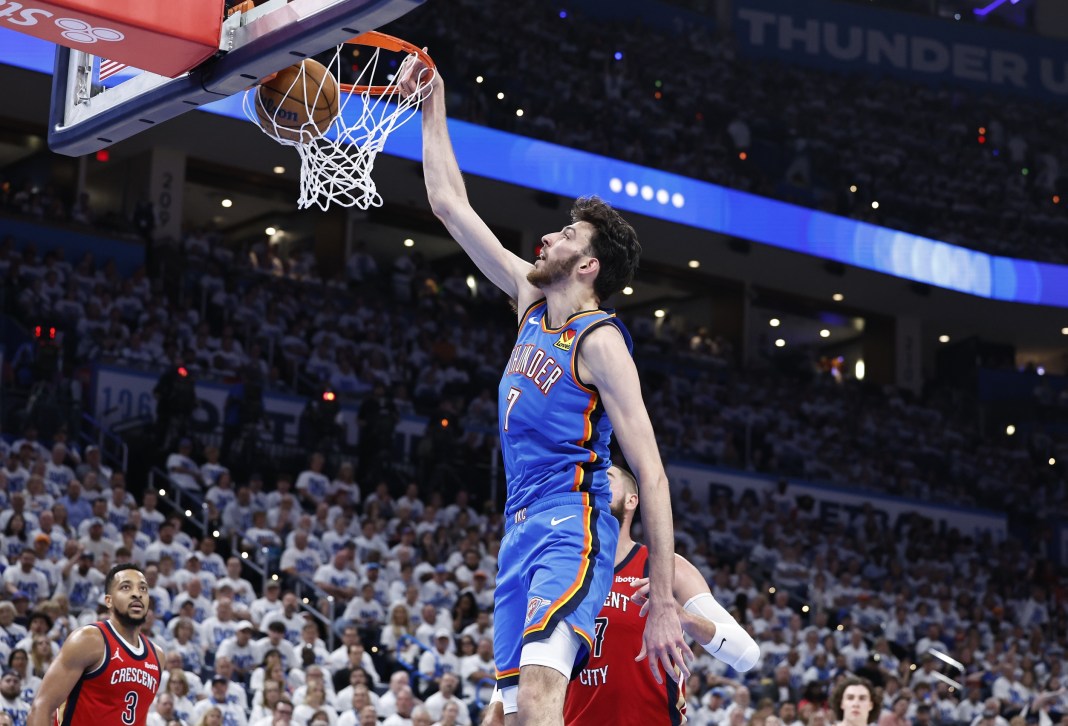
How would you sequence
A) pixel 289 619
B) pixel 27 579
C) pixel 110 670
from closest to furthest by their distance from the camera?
pixel 110 670, pixel 27 579, pixel 289 619

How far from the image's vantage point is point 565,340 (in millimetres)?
4512

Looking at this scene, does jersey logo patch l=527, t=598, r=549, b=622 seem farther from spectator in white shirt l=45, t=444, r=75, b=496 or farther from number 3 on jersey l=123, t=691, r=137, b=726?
spectator in white shirt l=45, t=444, r=75, b=496

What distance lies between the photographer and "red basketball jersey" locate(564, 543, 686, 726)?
17.3 feet

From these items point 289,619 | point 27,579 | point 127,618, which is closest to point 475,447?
point 289,619

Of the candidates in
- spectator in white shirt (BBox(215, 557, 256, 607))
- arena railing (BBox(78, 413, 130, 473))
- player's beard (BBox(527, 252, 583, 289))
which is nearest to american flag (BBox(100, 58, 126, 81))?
player's beard (BBox(527, 252, 583, 289))

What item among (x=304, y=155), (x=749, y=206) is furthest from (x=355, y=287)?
(x=304, y=155)

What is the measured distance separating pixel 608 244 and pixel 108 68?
8.28ft

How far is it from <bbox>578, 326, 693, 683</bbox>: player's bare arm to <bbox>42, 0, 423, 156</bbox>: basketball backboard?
1.25 metres

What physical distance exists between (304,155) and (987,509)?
2200 centimetres

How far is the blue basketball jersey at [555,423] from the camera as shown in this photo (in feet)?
14.6

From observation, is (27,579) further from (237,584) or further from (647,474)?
(647,474)

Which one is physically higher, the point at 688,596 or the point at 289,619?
the point at 688,596

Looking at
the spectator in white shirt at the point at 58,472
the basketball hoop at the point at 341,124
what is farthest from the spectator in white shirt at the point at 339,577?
the basketball hoop at the point at 341,124

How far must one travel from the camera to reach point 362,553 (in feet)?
50.3
